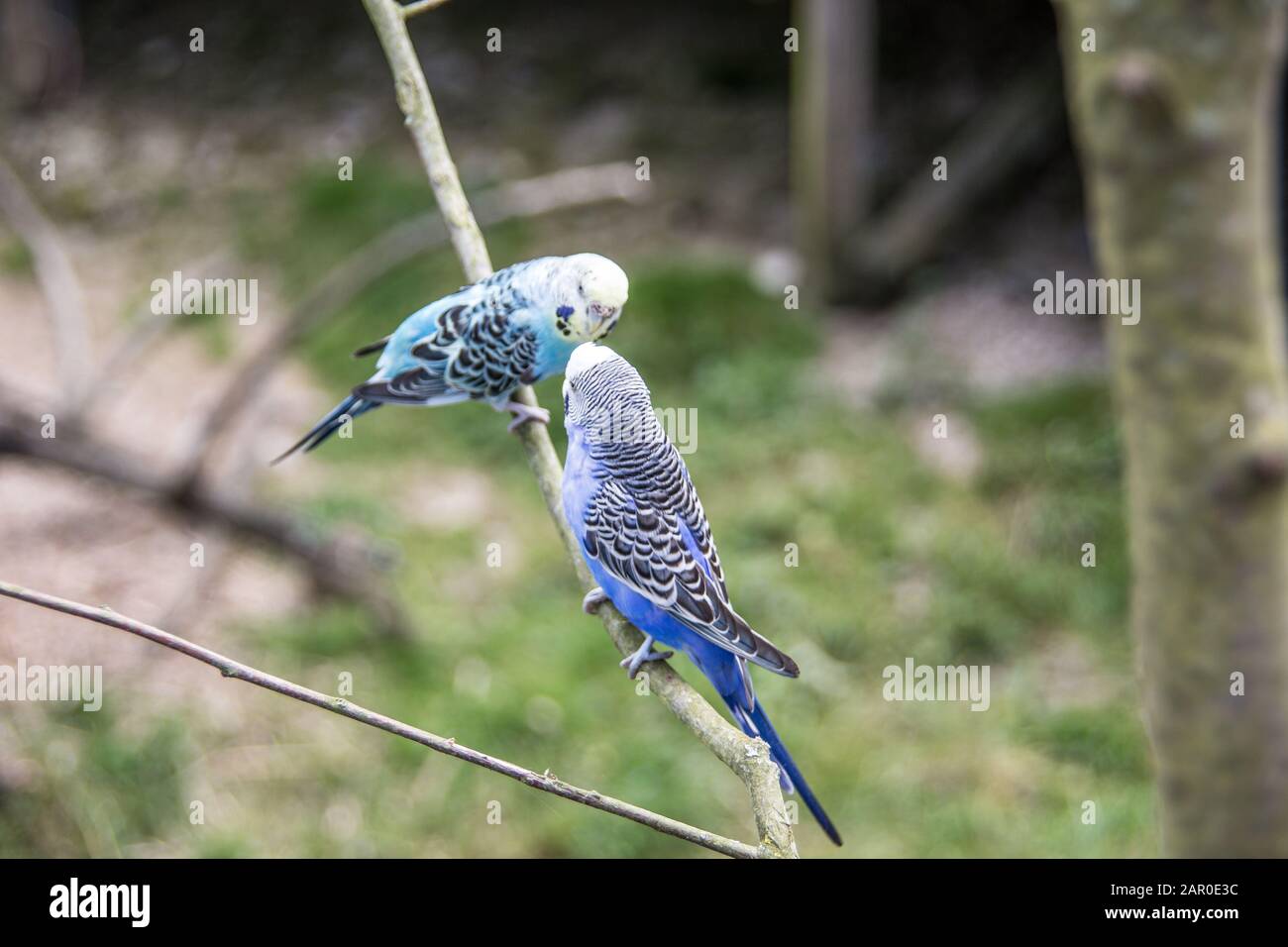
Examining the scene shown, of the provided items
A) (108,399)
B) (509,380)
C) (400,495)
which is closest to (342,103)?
(108,399)

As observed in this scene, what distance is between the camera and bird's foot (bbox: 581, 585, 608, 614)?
2.09 meters

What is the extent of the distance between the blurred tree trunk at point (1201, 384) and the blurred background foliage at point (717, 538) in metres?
1.80

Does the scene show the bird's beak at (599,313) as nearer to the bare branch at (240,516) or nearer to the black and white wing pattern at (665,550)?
the black and white wing pattern at (665,550)

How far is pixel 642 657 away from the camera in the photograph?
1974mm

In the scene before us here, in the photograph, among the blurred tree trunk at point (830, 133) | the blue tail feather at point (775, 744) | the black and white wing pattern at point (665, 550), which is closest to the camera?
the blue tail feather at point (775, 744)

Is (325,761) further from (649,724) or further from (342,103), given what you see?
(342,103)

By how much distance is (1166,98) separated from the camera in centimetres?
305

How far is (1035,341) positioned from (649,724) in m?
3.58

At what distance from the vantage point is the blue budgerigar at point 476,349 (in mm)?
1669

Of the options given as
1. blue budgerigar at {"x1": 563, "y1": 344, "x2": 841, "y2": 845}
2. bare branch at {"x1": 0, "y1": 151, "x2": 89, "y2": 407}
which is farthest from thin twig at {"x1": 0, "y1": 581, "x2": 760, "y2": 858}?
bare branch at {"x1": 0, "y1": 151, "x2": 89, "y2": 407}

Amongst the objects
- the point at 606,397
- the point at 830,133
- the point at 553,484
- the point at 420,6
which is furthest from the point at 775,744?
the point at 830,133

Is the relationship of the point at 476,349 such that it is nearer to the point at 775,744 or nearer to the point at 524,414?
the point at 524,414

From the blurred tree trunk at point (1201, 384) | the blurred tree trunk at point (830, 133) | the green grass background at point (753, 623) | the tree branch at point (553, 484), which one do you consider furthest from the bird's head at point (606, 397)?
the blurred tree trunk at point (830, 133)

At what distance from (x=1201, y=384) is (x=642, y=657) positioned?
1.90m
